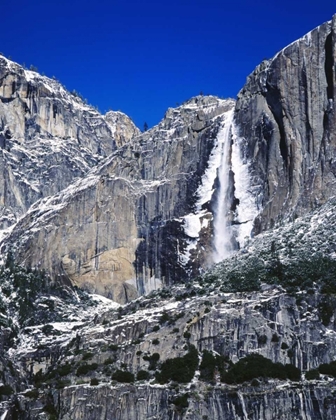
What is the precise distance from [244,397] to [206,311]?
15.4 m

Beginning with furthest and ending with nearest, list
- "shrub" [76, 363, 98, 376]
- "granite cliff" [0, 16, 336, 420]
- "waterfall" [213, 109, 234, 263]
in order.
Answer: "waterfall" [213, 109, 234, 263] → "shrub" [76, 363, 98, 376] → "granite cliff" [0, 16, 336, 420]

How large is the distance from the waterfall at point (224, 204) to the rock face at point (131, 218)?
1.99 meters

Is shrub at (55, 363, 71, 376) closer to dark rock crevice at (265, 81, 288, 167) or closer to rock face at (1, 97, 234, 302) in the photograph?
rock face at (1, 97, 234, 302)

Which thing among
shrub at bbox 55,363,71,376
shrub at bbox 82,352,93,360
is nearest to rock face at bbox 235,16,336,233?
shrub at bbox 82,352,93,360

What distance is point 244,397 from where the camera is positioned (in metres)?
89.6

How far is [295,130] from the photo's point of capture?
135000 millimetres

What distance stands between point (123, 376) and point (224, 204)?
5582 cm

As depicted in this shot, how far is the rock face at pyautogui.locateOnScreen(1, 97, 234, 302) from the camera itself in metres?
143

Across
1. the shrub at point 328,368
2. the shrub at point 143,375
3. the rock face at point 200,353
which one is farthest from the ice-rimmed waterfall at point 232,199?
the shrub at point 328,368

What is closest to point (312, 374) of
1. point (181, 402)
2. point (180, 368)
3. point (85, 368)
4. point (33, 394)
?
point (181, 402)

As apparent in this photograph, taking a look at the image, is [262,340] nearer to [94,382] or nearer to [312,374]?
[312,374]

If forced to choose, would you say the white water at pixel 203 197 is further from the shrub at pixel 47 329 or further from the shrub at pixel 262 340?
the shrub at pixel 262 340

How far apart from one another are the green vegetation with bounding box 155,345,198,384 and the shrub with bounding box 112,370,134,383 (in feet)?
10.4

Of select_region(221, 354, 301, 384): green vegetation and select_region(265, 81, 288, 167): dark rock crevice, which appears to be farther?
select_region(265, 81, 288, 167): dark rock crevice
